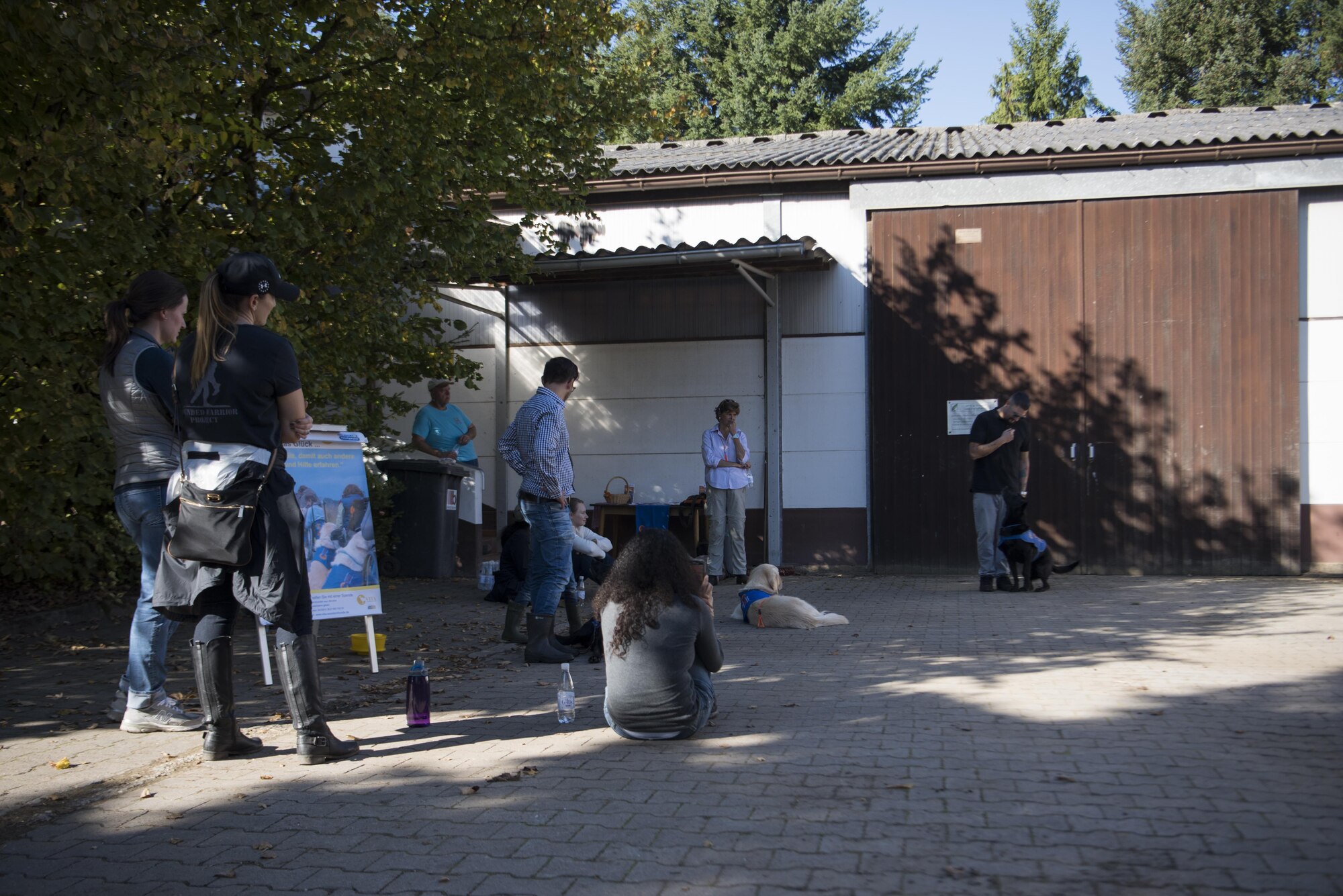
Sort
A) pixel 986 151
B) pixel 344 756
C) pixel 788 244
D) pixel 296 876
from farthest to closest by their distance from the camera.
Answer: pixel 986 151 < pixel 788 244 < pixel 344 756 < pixel 296 876

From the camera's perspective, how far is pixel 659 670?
17.0 feet

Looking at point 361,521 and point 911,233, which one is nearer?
point 361,521

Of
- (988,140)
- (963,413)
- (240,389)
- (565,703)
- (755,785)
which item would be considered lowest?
(755,785)

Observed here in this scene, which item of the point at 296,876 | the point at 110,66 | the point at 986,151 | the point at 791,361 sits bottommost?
the point at 296,876

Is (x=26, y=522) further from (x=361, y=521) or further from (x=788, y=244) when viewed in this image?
(x=788, y=244)

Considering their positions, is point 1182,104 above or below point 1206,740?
above

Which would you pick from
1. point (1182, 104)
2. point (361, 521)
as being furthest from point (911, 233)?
point (1182, 104)

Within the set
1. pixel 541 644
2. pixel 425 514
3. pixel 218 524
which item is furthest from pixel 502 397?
pixel 218 524

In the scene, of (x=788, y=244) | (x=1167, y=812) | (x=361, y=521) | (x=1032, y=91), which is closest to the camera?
(x=1167, y=812)

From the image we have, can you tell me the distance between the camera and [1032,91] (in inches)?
1508

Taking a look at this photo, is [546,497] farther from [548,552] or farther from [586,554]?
[586,554]

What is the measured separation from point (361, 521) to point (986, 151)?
375 inches

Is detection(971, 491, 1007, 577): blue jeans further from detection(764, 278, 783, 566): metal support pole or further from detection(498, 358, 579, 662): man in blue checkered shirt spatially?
detection(498, 358, 579, 662): man in blue checkered shirt

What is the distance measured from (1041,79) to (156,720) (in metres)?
38.5
